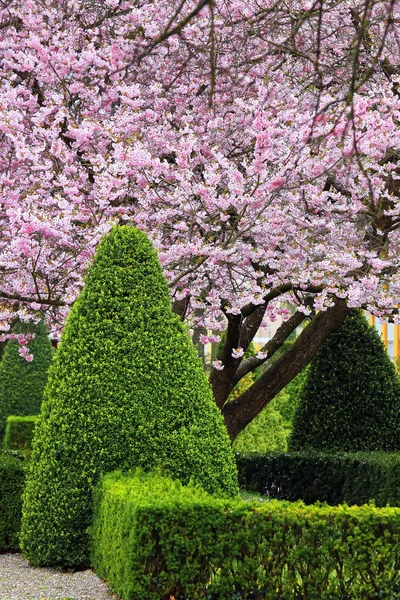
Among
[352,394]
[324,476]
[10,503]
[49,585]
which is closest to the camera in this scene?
[49,585]

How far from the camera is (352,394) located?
1068 centimetres

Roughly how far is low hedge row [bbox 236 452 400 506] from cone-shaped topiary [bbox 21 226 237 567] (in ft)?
8.01

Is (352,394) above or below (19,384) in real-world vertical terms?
below

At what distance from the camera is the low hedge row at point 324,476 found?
905cm

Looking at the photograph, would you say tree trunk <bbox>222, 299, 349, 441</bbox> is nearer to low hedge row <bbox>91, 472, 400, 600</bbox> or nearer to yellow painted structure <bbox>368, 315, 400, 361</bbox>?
low hedge row <bbox>91, 472, 400, 600</bbox>

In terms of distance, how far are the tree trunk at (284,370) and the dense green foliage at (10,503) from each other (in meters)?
3.04

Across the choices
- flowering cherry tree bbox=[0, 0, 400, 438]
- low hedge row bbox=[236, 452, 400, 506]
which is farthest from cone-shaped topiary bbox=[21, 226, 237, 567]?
low hedge row bbox=[236, 452, 400, 506]

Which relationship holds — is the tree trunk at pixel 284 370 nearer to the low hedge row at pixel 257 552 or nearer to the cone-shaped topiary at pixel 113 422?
the cone-shaped topiary at pixel 113 422

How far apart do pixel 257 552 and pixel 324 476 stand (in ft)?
16.2

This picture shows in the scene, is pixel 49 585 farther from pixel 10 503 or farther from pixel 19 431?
pixel 19 431

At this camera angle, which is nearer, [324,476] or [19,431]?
[324,476]

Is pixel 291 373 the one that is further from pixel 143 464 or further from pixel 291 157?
pixel 143 464

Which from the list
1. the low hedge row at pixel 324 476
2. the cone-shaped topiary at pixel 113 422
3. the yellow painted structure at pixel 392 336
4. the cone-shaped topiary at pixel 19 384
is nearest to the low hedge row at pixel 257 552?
the cone-shaped topiary at pixel 113 422

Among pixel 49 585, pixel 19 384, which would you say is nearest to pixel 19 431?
pixel 19 384
